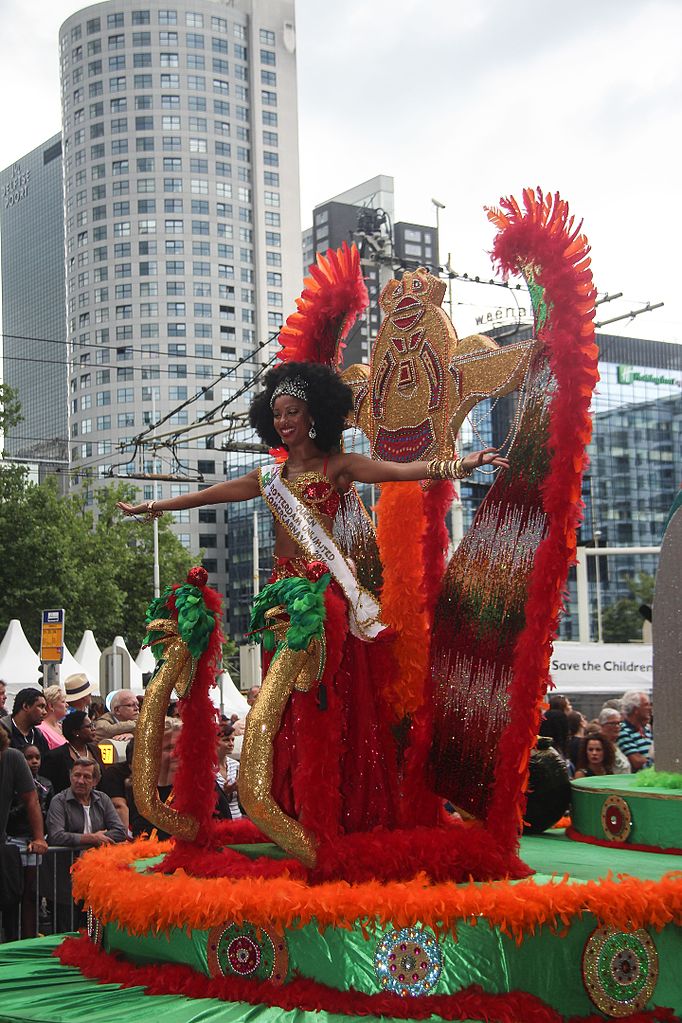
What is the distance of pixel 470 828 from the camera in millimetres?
5250

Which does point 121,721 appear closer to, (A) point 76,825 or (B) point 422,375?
(A) point 76,825

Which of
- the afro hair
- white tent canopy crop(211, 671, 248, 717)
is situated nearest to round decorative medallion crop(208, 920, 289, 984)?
the afro hair

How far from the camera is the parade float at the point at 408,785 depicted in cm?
429

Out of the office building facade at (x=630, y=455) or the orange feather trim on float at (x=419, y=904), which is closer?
the orange feather trim on float at (x=419, y=904)

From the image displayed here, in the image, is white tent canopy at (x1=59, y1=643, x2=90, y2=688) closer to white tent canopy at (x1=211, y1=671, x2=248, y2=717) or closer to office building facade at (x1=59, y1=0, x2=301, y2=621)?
white tent canopy at (x1=211, y1=671, x2=248, y2=717)

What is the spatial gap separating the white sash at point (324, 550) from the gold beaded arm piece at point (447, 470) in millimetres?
686

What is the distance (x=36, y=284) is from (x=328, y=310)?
10765cm

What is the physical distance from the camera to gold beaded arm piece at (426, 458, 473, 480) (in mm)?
4871

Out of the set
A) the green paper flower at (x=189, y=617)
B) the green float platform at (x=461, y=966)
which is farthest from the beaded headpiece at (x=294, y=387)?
the green float platform at (x=461, y=966)

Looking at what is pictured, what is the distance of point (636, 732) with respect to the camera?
9.55 metres

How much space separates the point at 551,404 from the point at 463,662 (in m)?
1.27

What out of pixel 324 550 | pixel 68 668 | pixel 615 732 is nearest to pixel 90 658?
pixel 68 668

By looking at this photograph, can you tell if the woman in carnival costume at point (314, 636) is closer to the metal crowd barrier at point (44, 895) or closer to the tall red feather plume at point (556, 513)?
the tall red feather plume at point (556, 513)

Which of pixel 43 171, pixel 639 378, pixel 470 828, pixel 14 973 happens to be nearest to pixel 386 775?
pixel 470 828
